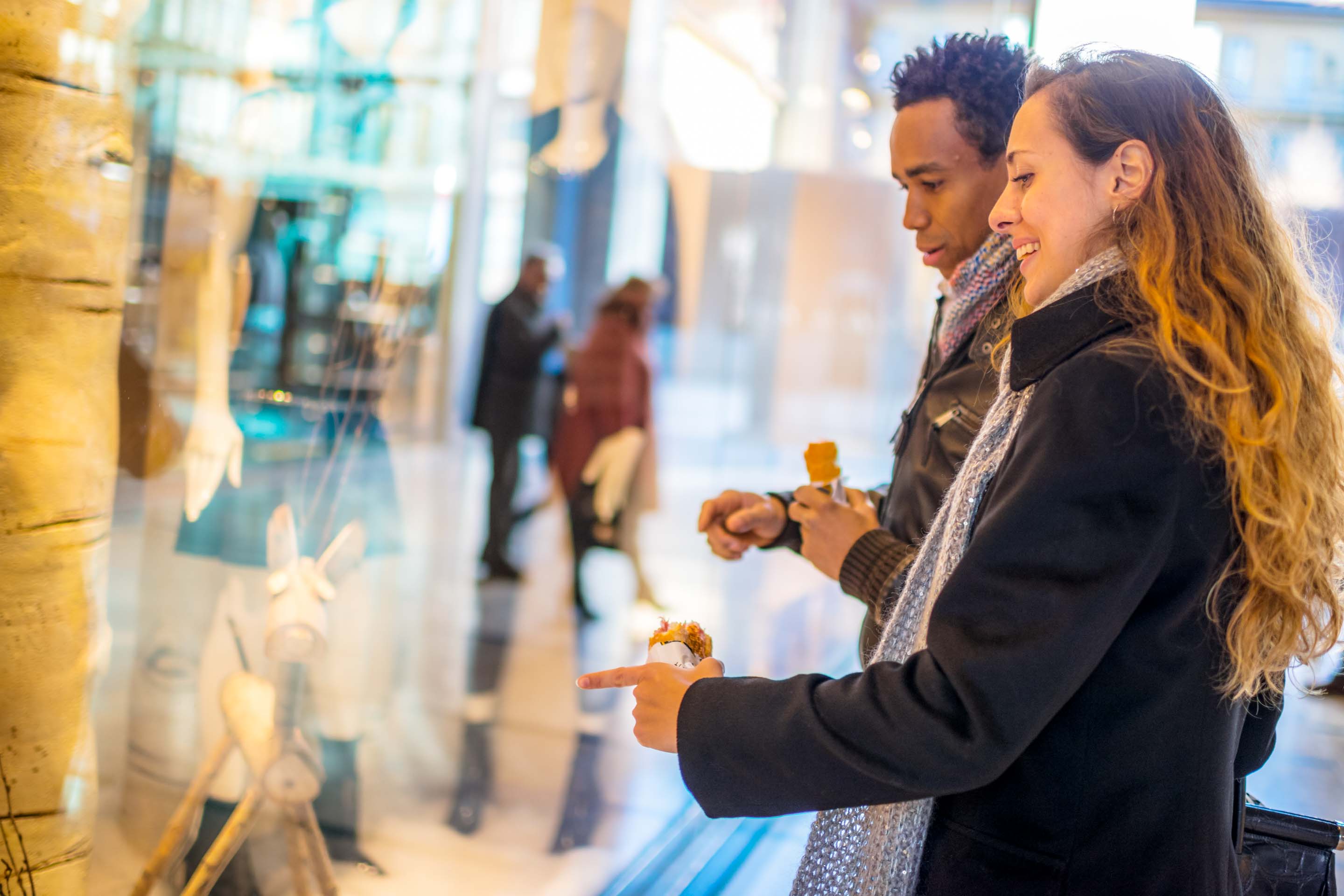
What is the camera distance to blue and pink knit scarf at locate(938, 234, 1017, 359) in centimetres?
146

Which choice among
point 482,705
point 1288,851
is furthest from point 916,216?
point 482,705

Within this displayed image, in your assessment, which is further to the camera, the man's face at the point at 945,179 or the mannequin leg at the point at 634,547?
the mannequin leg at the point at 634,547

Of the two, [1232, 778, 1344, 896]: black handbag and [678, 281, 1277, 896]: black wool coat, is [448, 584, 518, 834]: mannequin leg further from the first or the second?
[678, 281, 1277, 896]: black wool coat

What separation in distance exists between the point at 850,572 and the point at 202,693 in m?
1.47

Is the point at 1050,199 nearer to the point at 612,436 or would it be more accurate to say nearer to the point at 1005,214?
the point at 1005,214

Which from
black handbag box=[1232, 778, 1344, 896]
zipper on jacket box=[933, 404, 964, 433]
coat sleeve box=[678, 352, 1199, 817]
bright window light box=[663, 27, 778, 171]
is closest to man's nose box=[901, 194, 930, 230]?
zipper on jacket box=[933, 404, 964, 433]

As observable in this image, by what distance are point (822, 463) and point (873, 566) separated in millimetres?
263

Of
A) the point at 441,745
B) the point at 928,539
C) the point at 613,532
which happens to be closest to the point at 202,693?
the point at 441,745

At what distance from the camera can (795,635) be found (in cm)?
525

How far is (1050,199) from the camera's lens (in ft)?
3.40

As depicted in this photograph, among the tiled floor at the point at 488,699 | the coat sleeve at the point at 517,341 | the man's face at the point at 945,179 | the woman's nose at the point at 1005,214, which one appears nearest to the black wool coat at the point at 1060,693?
the woman's nose at the point at 1005,214

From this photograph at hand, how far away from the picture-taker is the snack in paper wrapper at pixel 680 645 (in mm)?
1143

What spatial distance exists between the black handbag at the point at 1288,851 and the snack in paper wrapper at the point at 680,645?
784 mm

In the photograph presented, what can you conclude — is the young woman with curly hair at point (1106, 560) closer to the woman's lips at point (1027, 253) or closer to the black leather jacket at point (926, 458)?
the woman's lips at point (1027, 253)
